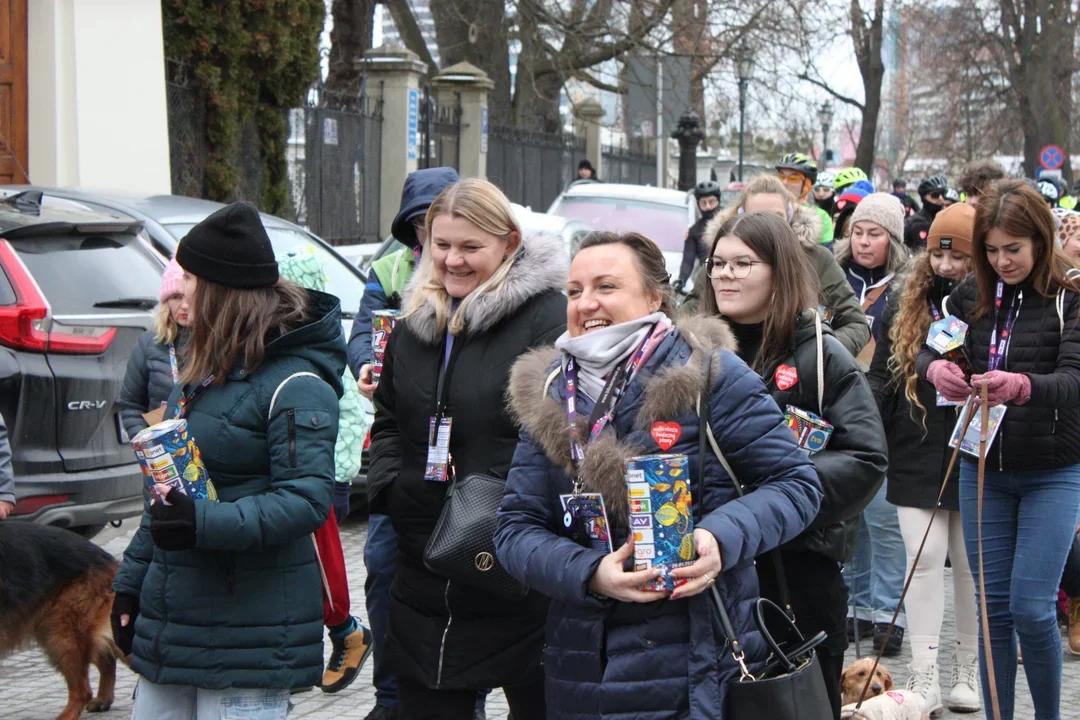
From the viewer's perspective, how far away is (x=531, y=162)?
28766 mm

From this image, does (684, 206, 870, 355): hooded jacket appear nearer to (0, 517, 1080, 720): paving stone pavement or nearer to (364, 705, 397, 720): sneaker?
(0, 517, 1080, 720): paving stone pavement

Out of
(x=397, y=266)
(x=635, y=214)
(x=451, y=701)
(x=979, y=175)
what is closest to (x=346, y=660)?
(x=397, y=266)

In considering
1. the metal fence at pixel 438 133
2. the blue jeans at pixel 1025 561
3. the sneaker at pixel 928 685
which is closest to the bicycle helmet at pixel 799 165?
the sneaker at pixel 928 685

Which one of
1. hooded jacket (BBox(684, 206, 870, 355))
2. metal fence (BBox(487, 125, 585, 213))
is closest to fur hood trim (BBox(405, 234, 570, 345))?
hooded jacket (BBox(684, 206, 870, 355))

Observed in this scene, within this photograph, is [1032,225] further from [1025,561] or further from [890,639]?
[890,639]

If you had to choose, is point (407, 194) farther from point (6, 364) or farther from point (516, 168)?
point (516, 168)

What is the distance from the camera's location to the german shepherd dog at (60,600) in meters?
5.41

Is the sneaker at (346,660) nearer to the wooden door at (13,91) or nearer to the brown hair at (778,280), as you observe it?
the brown hair at (778,280)

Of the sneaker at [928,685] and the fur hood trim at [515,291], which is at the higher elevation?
the fur hood trim at [515,291]

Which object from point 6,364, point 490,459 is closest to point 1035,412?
point 490,459

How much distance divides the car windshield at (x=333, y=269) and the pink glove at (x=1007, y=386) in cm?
496

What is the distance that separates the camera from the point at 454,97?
2409 cm

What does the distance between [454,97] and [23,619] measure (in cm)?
1941

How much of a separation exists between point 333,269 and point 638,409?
691cm
